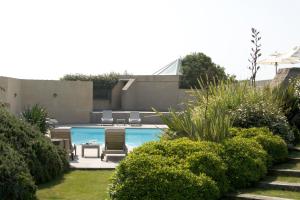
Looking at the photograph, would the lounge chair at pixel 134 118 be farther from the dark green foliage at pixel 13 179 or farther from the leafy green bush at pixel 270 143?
the dark green foliage at pixel 13 179

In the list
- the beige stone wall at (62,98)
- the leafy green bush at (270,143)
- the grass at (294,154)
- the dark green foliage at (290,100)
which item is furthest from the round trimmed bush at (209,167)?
the beige stone wall at (62,98)

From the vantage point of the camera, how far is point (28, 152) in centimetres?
909

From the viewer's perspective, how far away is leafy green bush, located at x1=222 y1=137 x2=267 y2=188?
24.1 feet

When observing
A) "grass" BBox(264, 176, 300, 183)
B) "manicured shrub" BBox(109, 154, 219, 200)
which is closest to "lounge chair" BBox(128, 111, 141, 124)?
"grass" BBox(264, 176, 300, 183)

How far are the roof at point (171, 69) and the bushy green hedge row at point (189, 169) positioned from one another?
2808cm

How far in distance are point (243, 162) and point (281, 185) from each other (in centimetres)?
67

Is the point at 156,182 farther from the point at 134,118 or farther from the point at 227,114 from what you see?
the point at 134,118

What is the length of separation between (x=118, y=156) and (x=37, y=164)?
3813 mm

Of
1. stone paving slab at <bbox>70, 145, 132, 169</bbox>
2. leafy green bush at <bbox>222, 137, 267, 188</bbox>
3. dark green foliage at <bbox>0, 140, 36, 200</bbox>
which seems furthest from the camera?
stone paving slab at <bbox>70, 145, 132, 169</bbox>

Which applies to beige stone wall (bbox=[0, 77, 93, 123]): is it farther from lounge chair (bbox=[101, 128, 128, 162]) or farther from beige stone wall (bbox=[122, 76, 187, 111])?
lounge chair (bbox=[101, 128, 128, 162])

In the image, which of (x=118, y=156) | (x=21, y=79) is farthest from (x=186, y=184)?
(x=21, y=79)

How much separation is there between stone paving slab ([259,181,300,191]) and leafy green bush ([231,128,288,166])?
90 cm

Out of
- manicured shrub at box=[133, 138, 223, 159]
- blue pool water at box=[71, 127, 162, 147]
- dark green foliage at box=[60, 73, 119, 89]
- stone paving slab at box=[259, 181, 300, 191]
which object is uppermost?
dark green foliage at box=[60, 73, 119, 89]

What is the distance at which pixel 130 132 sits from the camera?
946 inches
